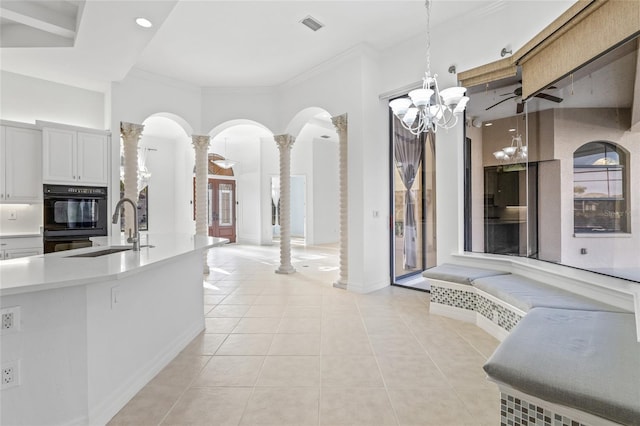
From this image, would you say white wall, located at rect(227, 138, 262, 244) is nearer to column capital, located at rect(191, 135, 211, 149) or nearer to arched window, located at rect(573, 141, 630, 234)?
column capital, located at rect(191, 135, 211, 149)

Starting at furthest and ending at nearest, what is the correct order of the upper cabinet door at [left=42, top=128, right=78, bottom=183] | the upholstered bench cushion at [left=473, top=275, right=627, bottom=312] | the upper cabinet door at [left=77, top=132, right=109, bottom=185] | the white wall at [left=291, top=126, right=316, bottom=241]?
1. the white wall at [left=291, top=126, right=316, bottom=241]
2. the upper cabinet door at [left=77, top=132, right=109, bottom=185]
3. the upper cabinet door at [left=42, top=128, right=78, bottom=183]
4. the upholstered bench cushion at [left=473, top=275, right=627, bottom=312]

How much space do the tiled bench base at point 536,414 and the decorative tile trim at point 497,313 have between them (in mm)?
1331

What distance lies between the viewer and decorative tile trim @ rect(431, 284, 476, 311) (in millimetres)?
3336

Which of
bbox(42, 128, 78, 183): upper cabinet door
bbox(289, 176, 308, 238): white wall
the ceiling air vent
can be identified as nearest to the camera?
the ceiling air vent

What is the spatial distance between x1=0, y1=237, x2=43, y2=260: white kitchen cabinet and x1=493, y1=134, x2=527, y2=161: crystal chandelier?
638 centimetres

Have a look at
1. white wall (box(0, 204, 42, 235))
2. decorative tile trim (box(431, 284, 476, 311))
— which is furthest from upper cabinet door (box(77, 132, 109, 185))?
decorative tile trim (box(431, 284, 476, 311))

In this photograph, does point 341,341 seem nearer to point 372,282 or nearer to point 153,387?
point 153,387

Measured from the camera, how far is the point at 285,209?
606 centimetres

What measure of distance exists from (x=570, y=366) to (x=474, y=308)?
204 centimetres

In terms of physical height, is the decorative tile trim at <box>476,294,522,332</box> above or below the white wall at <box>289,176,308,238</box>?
below

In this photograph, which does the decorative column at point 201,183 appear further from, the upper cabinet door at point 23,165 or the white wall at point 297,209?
the white wall at point 297,209

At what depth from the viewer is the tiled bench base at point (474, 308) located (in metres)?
2.79

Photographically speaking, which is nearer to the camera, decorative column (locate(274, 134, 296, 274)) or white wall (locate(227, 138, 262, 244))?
decorative column (locate(274, 134, 296, 274))

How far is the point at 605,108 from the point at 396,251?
3.14m
